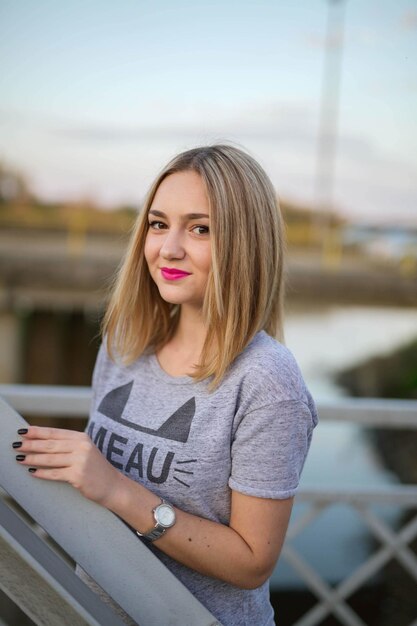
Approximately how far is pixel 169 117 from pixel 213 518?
931 centimetres

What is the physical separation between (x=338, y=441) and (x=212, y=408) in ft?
21.2

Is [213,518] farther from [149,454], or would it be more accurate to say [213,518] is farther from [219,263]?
[219,263]

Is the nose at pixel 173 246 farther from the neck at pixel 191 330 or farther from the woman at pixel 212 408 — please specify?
the neck at pixel 191 330

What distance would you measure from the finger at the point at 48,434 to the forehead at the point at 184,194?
40 centimetres

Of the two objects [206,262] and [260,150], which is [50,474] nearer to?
[206,262]

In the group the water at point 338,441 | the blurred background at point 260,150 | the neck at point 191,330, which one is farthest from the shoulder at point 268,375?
the blurred background at point 260,150

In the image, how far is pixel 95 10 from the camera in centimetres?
791

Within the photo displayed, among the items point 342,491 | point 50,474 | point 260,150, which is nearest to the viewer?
point 50,474

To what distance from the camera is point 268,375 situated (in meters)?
1.00

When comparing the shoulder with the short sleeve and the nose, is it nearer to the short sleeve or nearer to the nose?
the short sleeve

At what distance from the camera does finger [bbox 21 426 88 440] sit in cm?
80

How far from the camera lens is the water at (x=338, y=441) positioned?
4184 mm

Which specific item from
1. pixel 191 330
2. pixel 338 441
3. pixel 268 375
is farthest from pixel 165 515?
pixel 338 441

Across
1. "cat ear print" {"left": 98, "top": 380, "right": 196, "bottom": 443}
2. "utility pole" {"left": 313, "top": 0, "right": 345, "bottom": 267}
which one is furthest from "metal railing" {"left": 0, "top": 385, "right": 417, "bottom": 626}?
"utility pole" {"left": 313, "top": 0, "right": 345, "bottom": 267}
